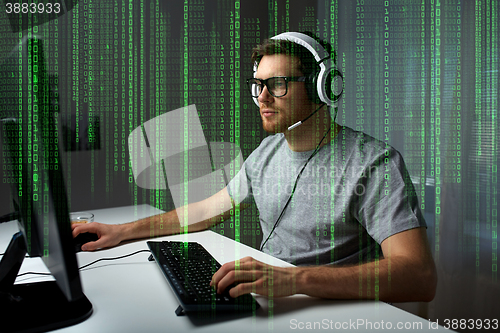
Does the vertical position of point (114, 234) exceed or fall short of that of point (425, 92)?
it falls short

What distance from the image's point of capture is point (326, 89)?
1087mm

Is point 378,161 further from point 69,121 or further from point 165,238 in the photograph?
point 69,121

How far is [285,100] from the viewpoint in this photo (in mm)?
1169

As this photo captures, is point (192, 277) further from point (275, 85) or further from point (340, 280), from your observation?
point (275, 85)

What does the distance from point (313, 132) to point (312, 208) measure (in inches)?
9.7

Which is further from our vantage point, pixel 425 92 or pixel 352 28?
pixel 352 28

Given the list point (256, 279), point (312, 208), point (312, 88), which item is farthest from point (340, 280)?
point (312, 88)

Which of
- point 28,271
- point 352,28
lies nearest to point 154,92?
point 28,271

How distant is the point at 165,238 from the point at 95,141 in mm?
662

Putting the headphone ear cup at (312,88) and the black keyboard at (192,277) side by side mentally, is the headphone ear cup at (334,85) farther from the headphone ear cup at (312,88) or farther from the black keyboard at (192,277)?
the black keyboard at (192,277)

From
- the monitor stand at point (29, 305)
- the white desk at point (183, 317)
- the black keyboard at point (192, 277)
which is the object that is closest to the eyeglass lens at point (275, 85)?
the black keyboard at point (192, 277)

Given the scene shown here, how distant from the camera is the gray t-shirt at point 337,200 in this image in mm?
889

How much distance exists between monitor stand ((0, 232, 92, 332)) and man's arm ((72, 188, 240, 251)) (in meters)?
0.30

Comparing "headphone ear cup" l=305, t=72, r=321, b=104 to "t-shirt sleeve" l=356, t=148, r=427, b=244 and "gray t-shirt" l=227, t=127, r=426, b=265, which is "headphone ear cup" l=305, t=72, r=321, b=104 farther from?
"t-shirt sleeve" l=356, t=148, r=427, b=244
